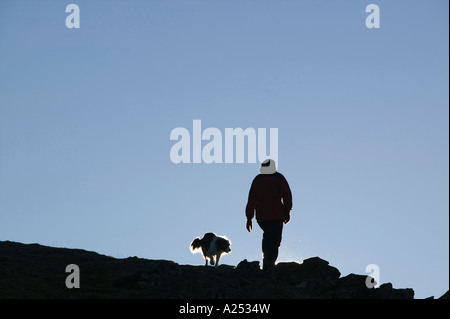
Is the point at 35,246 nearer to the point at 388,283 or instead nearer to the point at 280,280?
the point at 280,280

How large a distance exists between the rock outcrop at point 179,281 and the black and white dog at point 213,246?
2.84 m

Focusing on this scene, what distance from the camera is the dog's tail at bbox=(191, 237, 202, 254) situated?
25.2 metres

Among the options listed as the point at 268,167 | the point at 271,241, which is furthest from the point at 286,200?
the point at 271,241

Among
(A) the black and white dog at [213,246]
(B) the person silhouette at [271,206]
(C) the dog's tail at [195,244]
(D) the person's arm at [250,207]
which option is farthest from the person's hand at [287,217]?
(C) the dog's tail at [195,244]

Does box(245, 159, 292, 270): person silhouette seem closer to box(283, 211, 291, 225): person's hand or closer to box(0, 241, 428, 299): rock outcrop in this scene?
box(283, 211, 291, 225): person's hand

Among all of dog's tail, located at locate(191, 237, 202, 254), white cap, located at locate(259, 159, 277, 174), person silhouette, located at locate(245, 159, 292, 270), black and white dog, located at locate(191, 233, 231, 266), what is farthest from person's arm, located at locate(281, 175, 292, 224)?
dog's tail, located at locate(191, 237, 202, 254)

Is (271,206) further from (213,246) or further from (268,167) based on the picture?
(213,246)

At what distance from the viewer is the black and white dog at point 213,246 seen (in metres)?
24.2

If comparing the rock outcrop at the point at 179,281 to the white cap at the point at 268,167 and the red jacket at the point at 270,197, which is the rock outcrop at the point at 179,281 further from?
the white cap at the point at 268,167

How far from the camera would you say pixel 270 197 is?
20.6 meters

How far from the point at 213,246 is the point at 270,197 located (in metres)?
4.41
